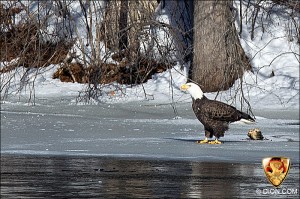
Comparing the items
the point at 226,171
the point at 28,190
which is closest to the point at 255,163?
the point at 226,171

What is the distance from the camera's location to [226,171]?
11.2 meters

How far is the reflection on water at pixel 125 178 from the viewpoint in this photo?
9258 mm

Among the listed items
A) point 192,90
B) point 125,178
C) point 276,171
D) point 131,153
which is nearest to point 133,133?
point 192,90

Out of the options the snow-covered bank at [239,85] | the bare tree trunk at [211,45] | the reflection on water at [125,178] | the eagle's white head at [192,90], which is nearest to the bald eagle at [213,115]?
the eagle's white head at [192,90]

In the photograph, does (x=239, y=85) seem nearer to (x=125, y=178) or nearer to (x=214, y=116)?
(x=214, y=116)

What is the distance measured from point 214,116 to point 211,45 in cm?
630

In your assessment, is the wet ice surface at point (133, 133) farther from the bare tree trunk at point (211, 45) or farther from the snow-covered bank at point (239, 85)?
the bare tree trunk at point (211, 45)

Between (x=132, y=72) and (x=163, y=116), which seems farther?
(x=132, y=72)

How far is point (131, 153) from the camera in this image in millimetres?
12898

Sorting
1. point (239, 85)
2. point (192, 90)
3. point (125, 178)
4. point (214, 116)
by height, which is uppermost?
point (239, 85)

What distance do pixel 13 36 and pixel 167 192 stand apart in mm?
13518

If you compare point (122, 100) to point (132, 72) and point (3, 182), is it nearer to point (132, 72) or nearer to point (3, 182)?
point (132, 72)

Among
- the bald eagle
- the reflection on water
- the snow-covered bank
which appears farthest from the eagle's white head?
the snow-covered bank

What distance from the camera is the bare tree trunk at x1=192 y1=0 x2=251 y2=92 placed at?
20.9 meters
